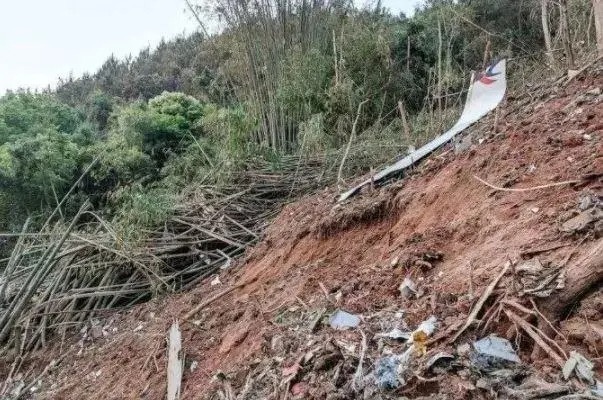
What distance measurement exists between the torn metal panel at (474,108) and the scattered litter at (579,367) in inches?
95.8

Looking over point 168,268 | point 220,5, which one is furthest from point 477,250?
point 220,5

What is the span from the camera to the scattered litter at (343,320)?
2.10 metres

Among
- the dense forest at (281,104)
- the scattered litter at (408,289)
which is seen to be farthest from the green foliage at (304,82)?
the scattered litter at (408,289)

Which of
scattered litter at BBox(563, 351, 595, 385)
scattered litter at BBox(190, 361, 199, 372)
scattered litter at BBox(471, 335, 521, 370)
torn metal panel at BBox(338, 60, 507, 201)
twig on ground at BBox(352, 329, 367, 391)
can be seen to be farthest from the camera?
torn metal panel at BBox(338, 60, 507, 201)

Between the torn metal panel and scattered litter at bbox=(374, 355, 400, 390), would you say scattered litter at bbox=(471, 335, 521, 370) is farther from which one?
the torn metal panel

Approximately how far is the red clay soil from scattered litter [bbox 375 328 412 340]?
4 cm

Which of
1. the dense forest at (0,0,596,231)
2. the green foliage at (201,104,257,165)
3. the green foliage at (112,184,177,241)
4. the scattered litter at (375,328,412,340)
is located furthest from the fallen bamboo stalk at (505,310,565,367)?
the green foliage at (201,104,257,165)

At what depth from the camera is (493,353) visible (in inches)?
60.9

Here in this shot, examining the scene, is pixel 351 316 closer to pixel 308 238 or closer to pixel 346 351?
pixel 346 351

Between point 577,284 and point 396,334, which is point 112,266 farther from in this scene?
point 577,284

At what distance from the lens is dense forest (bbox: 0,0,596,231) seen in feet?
20.0

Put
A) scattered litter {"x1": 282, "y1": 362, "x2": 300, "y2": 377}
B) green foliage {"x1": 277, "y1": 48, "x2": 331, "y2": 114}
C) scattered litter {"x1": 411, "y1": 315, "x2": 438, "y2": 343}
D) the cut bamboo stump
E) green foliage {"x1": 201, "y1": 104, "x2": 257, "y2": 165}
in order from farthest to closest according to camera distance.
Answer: green foliage {"x1": 277, "y1": 48, "x2": 331, "y2": 114}, green foliage {"x1": 201, "y1": 104, "x2": 257, "y2": 165}, the cut bamboo stump, scattered litter {"x1": 282, "y1": 362, "x2": 300, "y2": 377}, scattered litter {"x1": 411, "y1": 315, "x2": 438, "y2": 343}

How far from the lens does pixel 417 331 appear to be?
178 cm

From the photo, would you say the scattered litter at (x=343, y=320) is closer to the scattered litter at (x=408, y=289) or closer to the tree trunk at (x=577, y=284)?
the scattered litter at (x=408, y=289)
